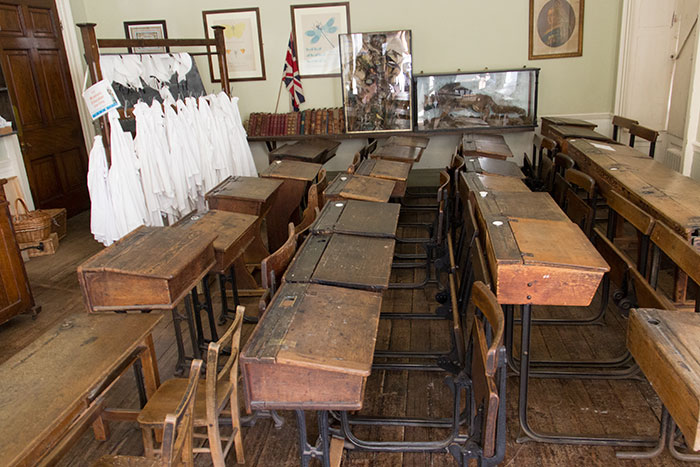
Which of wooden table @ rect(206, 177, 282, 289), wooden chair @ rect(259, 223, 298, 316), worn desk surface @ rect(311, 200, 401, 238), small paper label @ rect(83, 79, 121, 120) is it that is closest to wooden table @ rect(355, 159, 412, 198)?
wooden table @ rect(206, 177, 282, 289)

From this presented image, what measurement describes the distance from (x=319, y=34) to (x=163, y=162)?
3048 millimetres

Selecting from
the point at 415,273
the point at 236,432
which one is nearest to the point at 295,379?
the point at 236,432

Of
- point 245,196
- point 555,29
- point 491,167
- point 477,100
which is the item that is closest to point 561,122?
point 477,100

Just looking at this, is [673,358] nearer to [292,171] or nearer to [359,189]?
[359,189]

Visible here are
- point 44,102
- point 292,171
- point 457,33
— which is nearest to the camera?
point 292,171

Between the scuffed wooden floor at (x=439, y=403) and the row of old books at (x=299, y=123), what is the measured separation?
3504 mm

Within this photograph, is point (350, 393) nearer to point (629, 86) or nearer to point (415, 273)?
point (415, 273)

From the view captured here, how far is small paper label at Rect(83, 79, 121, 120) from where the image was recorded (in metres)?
3.93

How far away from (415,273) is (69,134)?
179 inches

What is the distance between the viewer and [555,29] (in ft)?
21.2

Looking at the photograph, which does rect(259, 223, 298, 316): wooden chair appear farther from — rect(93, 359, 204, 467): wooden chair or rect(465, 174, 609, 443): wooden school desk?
rect(465, 174, 609, 443): wooden school desk

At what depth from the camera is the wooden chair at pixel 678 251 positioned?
215cm

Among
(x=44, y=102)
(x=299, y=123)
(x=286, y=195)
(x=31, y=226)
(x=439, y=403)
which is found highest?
(x=44, y=102)

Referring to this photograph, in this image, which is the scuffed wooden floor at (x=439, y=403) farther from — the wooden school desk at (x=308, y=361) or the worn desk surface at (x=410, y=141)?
the worn desk surface at (x=410, y=141)
